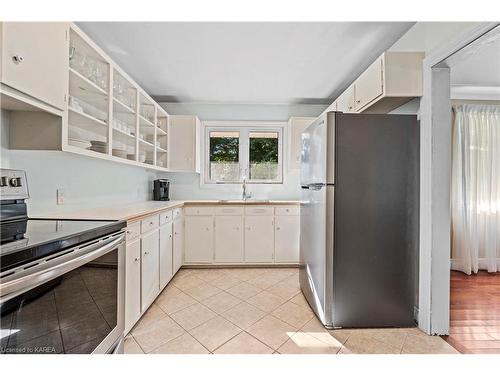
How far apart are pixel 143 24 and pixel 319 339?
286cm

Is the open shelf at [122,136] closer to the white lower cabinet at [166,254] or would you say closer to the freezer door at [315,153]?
the white lower cabinet at [166,254]

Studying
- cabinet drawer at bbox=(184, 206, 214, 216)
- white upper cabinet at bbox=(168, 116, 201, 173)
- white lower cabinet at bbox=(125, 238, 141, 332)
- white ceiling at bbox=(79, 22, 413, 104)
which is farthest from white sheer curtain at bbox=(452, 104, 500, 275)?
white lower cabinet at bbox=(125, 238, 141, 332)

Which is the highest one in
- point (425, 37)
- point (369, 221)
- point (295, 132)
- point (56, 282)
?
point (425, 37)

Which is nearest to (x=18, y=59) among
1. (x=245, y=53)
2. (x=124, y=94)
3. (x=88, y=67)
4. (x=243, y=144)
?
(x=88, y=67)

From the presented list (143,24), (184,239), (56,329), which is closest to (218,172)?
(184,239)

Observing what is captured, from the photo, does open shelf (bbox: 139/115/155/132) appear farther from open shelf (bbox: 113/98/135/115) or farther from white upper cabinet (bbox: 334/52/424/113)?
white upper cabinet (bbox: 334/52/424/113)

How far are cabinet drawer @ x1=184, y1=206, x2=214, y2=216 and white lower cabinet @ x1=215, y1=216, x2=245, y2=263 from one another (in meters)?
0.13

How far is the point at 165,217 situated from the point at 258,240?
4.32ft

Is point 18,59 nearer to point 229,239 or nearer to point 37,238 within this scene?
point 37,238

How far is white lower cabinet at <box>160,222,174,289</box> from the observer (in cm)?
A: 232

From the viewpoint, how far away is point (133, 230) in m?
1.71

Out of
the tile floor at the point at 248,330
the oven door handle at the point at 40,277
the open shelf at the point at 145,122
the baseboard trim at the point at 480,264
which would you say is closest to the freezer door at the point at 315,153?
the tile floor at the point at 248,330

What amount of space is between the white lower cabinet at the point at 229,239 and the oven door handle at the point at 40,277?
1963 mm

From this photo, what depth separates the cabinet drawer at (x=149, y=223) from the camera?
6.17 feet
